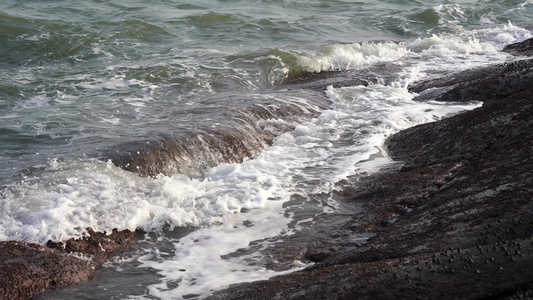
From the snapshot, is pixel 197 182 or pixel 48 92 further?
pixel 48 92

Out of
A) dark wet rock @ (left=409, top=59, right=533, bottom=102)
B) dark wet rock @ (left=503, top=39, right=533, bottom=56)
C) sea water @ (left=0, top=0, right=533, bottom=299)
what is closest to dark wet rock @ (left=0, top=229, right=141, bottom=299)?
sea water @ (left=0, top=0, right=533, bottom=299)

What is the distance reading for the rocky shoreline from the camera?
4.48 metres

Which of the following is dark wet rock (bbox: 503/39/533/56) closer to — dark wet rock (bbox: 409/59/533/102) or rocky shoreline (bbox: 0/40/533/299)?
dark wet rock (bbox: 409/59/533/102)

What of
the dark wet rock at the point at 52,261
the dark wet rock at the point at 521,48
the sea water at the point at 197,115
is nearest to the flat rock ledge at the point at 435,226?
the sea water at the point at 197,115

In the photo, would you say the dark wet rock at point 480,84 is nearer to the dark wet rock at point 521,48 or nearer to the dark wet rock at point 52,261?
the dark wet rock at point 521,48

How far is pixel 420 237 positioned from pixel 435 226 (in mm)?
208

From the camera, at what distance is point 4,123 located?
1100cm

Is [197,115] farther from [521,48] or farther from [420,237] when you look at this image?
[521,48]

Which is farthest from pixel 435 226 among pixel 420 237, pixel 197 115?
pixel 197 115

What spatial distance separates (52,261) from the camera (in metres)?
6.25

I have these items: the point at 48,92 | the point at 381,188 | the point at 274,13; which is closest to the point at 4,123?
the point at 48,92

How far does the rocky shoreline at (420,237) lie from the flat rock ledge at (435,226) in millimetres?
12

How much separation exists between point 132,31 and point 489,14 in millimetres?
13382

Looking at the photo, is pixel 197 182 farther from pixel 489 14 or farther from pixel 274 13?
pixel 489 14
